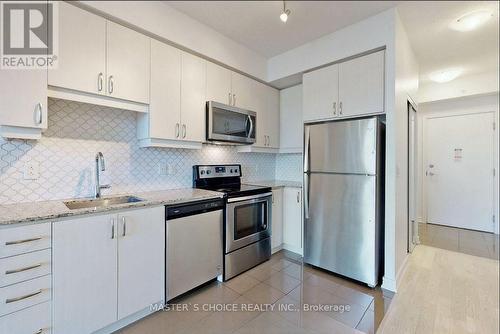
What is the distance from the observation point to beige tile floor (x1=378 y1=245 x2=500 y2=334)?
1.52m

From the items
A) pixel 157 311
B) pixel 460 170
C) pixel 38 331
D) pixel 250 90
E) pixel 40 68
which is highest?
pixel 250 90

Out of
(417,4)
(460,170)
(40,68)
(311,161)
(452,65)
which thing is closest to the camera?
(40,68)

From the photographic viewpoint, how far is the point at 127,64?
1672 mm

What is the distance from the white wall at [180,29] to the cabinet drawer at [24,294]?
5.17 feet

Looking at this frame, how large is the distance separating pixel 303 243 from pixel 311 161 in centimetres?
86

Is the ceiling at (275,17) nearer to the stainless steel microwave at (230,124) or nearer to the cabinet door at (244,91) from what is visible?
the cabinet door at (244,91)

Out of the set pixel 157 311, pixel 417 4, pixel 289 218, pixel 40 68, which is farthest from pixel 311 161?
pixel 40 68

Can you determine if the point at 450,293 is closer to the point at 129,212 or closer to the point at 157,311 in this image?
the point at 157,311

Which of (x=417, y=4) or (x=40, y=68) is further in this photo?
(x=417, y=4)

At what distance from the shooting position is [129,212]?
4.84 feet

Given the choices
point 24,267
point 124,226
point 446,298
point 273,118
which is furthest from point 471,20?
point 24,267

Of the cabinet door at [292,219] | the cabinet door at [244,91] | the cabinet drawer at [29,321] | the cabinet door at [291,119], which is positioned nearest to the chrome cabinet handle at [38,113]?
the cabinet drawer at [29,321]

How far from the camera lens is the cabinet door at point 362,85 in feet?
6.45

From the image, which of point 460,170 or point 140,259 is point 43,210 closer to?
point 140,259
